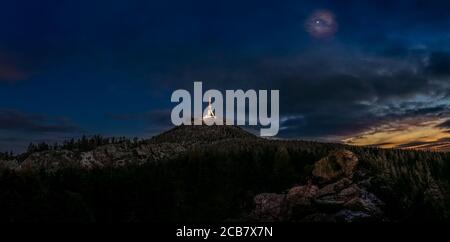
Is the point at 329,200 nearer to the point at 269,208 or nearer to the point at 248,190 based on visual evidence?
the point at 269,208

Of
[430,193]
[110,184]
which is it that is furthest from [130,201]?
[430,193]

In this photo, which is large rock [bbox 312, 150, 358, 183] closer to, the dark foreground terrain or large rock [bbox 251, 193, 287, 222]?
the dark foreground terrain

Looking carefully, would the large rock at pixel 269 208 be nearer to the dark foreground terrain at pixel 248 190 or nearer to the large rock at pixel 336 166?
the dark foreground terrain at pixel 248 190

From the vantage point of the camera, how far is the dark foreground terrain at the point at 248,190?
51.4 metres

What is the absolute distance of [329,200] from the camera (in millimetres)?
52094

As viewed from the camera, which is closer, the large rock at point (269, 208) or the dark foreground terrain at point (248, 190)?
the dark foreground terrain at point (248, 190)

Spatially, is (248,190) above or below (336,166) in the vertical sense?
below

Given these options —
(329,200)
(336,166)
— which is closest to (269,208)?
(336,166)

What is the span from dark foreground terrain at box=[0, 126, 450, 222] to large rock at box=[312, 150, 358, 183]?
14 centimetres

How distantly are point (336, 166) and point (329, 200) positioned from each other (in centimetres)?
1221

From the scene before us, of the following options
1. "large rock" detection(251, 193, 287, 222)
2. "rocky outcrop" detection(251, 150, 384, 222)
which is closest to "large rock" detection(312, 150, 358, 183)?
"rocky outcrop" detection(251, 150, 384, 222)

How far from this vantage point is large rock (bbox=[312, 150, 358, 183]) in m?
61.5

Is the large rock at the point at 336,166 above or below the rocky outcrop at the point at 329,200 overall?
above

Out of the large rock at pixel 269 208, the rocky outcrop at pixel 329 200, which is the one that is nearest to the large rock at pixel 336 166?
the rocky outcrop at pixel 329 200
